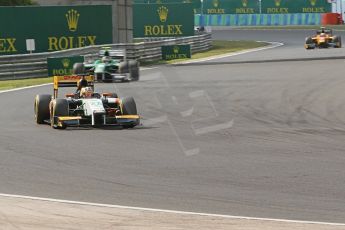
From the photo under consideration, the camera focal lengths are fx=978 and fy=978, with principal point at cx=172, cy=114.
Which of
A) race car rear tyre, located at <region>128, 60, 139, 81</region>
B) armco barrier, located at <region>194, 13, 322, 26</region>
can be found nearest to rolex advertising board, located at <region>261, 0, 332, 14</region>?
armco barrier, located at <region>194, 13, 322, 26</region>

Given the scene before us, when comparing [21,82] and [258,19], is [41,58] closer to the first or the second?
[21,82]

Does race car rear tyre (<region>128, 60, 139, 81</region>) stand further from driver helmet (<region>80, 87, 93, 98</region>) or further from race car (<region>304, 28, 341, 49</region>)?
race car (<region>304, 28, 341, 49</region>)

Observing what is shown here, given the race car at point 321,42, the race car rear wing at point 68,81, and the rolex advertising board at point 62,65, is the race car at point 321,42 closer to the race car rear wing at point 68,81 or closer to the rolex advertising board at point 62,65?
the rolex advertising board at point 62,65

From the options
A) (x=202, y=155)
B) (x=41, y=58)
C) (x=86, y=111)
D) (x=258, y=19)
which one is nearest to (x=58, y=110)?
(x=86, y=111)

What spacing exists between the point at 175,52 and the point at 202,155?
98.1 feet

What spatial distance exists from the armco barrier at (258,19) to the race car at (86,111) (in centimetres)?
6187

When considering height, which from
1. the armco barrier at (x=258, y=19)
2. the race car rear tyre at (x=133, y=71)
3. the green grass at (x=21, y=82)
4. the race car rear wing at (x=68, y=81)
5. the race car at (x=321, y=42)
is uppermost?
the race car rear wing at (x=68, y=81)

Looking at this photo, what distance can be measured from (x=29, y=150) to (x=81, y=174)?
2399 millimetres

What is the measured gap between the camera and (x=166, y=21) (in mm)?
53844

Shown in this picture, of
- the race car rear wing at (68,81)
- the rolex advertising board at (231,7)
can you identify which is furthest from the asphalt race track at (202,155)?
the rolex advertising board at (231,7)

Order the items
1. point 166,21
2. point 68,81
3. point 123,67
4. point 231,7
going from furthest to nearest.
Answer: point 231,7 < point 166,21 < point 123,67 < point 68,81

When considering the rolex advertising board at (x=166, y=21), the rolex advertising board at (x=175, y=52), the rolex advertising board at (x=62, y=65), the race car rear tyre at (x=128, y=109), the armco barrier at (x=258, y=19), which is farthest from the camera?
the armco barrier at (x=258, y=19)

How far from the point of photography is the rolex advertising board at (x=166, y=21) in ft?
174

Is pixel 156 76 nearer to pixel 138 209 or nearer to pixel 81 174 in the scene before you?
pixel 81 174
